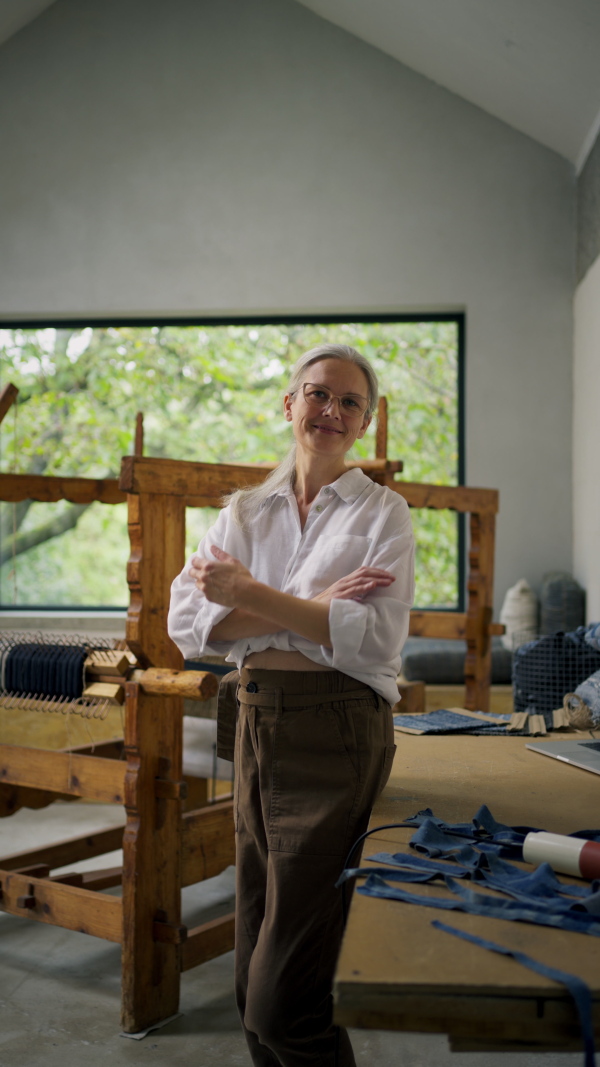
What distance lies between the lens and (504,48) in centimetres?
463

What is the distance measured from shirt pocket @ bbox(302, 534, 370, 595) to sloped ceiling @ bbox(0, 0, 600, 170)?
11.2 feet

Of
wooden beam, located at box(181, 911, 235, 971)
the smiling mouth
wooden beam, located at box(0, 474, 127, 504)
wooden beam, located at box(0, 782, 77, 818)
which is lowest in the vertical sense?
wooden beam, located at box(181, 911, 235, 971)

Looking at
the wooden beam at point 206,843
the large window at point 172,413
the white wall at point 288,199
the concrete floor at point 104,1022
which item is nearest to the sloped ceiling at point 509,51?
the white wall at point 288,199

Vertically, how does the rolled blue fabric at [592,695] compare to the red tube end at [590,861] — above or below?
above

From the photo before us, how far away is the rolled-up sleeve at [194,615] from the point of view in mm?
1705

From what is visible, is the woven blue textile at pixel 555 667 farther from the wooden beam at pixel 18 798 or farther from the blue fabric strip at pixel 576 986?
the blue fabric strip at pixel 576 986

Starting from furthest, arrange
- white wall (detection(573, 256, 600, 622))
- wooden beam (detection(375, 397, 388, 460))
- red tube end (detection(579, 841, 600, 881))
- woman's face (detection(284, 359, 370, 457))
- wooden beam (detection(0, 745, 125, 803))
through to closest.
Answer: white wall (detection(573, 256, 600, 622))
wooden beam (detection(375, 397, 388, 460))
wooden beam (detection(0, 745, 125, 803))
woman's face (detection(284, 359, 370, 457))
red tube end (detection(579, 841, 600, 881))

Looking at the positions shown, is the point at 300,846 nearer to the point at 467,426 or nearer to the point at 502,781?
the point at 502,781

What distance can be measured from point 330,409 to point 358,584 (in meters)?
0.38

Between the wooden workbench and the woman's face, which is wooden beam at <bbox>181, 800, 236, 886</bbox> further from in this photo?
the wooden workbench

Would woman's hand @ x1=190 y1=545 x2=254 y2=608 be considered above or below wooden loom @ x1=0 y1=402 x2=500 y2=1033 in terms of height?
above

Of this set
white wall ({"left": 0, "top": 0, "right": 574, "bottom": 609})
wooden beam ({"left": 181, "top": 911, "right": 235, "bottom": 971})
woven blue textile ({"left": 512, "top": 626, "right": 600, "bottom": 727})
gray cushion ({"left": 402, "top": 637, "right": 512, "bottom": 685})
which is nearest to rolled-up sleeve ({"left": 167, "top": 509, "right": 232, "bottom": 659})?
wooden beam ({"left": 181, "top": 911, "right": 235, "bottom": 971})

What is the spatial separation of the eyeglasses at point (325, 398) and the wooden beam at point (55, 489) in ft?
5.46

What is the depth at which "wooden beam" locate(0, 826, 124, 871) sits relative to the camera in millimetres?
3322
